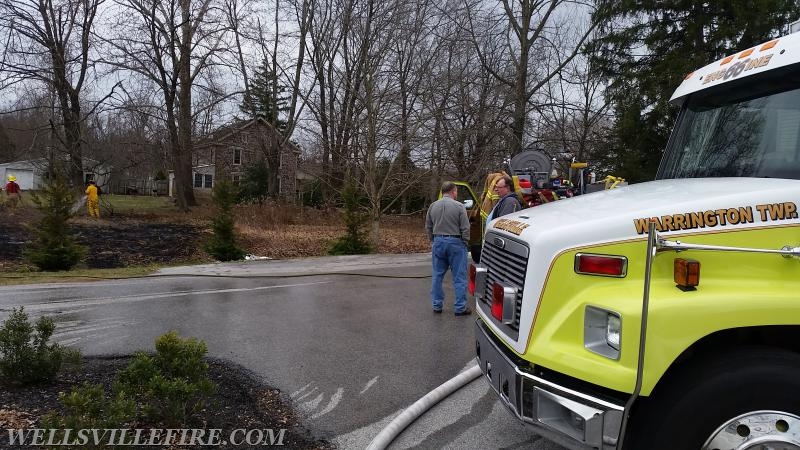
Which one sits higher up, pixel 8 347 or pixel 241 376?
pixel 8 347

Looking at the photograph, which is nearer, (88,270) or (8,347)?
(8,347)

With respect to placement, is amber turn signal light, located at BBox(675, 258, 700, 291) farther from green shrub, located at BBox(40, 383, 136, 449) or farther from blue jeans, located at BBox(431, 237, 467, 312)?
blue jeans, located at BBox(431, 237, 467, 312)

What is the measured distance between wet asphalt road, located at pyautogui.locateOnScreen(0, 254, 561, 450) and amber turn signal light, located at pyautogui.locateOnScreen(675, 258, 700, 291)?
1.65 m

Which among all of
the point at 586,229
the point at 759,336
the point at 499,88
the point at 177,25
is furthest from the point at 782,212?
the point at 177,25

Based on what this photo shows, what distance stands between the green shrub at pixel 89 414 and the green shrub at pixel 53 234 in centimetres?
1033

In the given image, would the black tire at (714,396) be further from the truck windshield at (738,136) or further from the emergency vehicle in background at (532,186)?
the emergency vehicle in background at (532,186)

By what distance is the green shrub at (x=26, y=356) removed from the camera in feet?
14.0

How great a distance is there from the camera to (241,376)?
16.4 ft

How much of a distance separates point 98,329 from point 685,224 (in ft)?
21.1

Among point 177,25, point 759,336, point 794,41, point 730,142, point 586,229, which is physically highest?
point 177,25

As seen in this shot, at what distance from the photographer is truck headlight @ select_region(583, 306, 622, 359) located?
8.44ft

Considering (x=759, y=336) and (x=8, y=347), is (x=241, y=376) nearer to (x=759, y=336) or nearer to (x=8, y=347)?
(x=8, y=347)

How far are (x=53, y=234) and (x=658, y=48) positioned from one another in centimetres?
2059

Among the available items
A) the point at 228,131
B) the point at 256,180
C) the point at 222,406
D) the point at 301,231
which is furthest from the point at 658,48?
the point at 256,180
